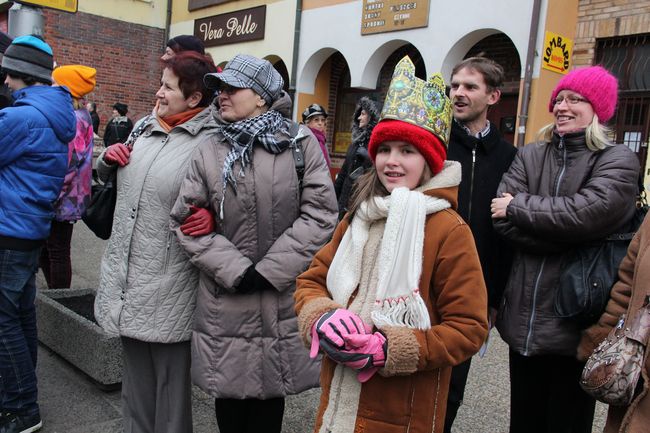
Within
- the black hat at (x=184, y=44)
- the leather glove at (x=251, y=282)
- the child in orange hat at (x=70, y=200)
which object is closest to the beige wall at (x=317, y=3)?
the child in orange hat at (x=70, y=200)

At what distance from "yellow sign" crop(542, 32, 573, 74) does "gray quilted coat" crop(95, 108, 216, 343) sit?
630cm

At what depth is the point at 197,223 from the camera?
2.37 meters

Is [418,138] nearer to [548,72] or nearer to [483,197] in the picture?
[483,197]

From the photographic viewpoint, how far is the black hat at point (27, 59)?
3.03 metres

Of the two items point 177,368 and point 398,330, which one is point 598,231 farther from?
point 177,368

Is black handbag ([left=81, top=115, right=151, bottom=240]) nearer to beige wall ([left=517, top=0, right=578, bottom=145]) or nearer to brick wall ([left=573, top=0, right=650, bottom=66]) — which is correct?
beige wall ([left=517, top=0, right=578, bottom=145])

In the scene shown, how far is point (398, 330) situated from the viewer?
1.73m

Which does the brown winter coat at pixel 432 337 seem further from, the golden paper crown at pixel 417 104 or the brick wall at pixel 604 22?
the brick wall at pixel 604 22

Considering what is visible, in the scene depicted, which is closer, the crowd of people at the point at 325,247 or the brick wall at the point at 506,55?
the crowd of people at the point at 325,247

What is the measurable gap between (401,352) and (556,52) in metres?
7.15

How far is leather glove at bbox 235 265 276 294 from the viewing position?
2.33 metres

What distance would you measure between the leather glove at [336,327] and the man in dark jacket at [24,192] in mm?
1906

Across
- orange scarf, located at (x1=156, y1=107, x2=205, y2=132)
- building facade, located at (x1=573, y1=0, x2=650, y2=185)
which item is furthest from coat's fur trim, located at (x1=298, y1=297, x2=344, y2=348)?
building facade, located at (x1=573, y1=0, x2=650, y2=185)

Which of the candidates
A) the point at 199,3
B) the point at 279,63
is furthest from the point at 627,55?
the point at 199,3
